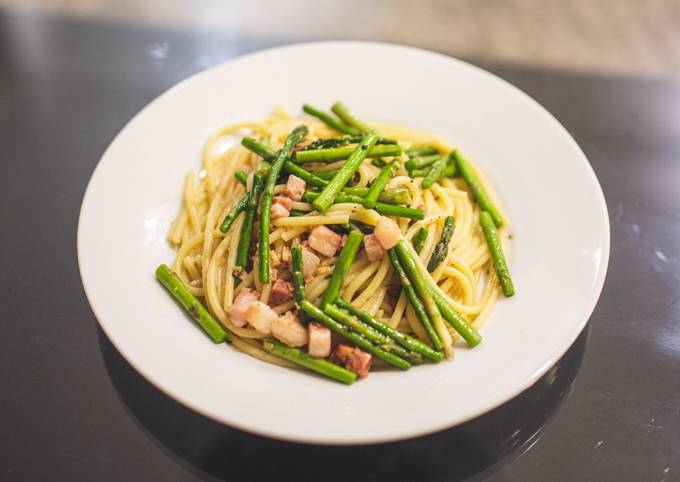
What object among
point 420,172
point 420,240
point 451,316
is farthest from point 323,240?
point 420,172

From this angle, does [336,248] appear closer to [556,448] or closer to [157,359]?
[157,359]

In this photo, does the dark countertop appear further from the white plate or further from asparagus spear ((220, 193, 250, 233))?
asparagus spear ((220, 193, 250, 233))

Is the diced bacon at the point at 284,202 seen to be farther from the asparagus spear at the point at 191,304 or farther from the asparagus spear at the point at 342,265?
the asparagus spear at the point at 191,304

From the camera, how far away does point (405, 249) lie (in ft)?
10.6

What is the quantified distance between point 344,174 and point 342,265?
0.52 meters

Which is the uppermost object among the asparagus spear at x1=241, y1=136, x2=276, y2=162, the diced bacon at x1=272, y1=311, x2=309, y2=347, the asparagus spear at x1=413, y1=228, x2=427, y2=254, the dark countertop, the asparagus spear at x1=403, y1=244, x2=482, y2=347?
the asparagus spear at x1=241, y1=136, x2=276, y2=162

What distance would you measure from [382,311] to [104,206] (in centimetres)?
146

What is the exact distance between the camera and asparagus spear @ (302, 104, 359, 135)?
4.00 m

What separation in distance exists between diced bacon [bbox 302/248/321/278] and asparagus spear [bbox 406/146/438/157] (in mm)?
979

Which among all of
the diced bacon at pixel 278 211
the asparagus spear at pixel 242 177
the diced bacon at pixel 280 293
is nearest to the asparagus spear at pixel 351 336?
the diced bacon at pixel 280 293

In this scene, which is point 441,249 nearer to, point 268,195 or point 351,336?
point 351,336

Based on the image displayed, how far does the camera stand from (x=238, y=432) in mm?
2914

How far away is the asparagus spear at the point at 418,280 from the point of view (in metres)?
3.12

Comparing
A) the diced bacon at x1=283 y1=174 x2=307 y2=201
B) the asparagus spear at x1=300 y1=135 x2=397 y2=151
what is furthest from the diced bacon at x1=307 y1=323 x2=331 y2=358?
the asparagus spear at x1=300 y1=135 x2=397 y2=151
